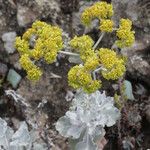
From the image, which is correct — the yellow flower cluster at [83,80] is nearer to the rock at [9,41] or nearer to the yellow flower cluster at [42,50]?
the yellow flower cluster at [42,50]


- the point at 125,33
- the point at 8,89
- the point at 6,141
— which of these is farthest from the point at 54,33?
the point at 8,89

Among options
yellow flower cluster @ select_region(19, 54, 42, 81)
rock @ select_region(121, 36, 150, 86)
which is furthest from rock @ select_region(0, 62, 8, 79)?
yellow flower cluster @ select_region(19, 54, 42, 81)

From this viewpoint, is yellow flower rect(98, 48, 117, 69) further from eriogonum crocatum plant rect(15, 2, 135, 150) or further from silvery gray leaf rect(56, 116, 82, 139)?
silvery gray leaf rect(56, 116, 82, 139)

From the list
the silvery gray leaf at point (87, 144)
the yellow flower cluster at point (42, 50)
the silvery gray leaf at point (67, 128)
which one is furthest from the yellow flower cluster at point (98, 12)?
the silvery gray leaf at point (87, 144)

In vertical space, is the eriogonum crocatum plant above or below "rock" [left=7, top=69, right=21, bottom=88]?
above

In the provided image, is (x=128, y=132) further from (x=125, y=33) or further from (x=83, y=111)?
(x=125, y=33)

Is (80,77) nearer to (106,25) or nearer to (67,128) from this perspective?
(106,25)

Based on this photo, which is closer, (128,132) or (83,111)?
(83,111)
